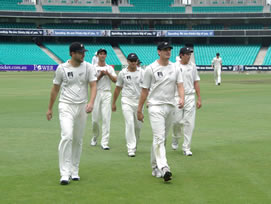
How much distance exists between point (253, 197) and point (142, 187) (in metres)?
1.66

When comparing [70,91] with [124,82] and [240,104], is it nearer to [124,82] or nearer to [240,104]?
[124,82]

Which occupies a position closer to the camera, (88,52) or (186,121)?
(186,121)

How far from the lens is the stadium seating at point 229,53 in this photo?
233 ft

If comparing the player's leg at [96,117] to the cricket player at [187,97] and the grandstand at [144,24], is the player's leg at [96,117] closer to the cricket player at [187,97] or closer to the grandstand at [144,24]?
the cricket player at [187,97]

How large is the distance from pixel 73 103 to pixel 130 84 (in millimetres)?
3035

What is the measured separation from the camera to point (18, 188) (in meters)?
7.49

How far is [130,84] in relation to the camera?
11.0 meters

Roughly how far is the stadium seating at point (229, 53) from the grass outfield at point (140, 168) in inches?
2206

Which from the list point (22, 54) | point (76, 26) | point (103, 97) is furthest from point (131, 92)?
point (76, 26)

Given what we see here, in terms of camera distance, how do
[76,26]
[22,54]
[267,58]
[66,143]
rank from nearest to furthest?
[66,143] → [267,58] → [22,54] → [76,26]

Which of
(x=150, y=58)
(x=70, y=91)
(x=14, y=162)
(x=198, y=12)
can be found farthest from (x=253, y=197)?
(x=198, y=12)

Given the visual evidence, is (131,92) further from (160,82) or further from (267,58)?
(267,58)

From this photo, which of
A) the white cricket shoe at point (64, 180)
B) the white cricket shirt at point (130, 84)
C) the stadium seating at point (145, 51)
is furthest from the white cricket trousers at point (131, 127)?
the stadium seating at point (145, 51)

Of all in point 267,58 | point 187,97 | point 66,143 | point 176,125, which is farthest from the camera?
point 267,58
